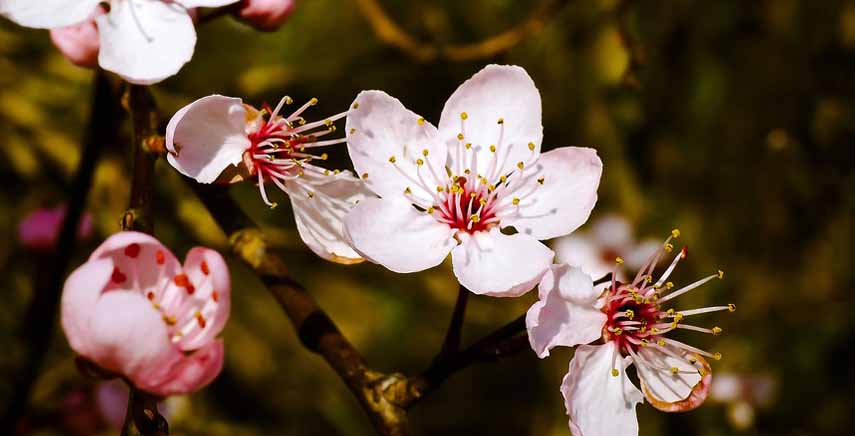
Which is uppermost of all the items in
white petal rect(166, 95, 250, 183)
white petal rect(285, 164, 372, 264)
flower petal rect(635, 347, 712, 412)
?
white petal rect(166, 95, 250, 183)

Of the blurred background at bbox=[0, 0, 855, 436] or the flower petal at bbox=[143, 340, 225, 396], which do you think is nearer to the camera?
the flower petal at bbox=[143, 340, 225, 396]

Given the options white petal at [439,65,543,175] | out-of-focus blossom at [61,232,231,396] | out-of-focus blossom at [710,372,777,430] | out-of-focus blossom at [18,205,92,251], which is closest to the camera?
out-of-focus blossom at [61,232,231,396]

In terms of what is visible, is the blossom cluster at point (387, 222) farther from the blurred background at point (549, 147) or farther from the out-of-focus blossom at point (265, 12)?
the blurred background at point (549, 147)

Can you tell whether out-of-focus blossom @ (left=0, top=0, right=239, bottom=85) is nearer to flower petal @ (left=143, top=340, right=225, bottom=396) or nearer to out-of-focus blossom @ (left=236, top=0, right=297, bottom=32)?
out-of-focus blossom @ (left=236, top=0, right=297, bottom=32)

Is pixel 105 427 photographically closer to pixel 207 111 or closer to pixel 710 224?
pixel 207 111

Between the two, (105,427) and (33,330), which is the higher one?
(33,330)

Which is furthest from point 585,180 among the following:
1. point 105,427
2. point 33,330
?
point 105,427

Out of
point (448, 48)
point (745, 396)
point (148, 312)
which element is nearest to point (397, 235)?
point (148, 312)

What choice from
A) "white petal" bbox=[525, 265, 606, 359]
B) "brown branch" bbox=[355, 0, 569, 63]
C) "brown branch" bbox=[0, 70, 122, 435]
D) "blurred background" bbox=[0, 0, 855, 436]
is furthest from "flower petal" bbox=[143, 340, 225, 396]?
"brown branch" bbox=[355, 0, 569, 63]
